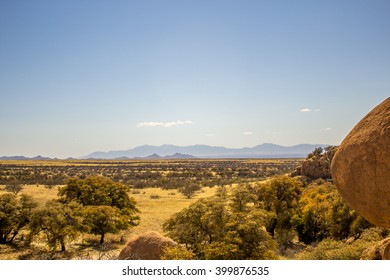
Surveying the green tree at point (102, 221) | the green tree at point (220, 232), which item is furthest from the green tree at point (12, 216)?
the green tree at point (220, 232)

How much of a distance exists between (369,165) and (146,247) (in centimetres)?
1001

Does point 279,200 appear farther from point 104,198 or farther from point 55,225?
point 55,225

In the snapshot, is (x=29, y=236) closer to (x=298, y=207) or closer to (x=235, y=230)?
(x=235, y=230)

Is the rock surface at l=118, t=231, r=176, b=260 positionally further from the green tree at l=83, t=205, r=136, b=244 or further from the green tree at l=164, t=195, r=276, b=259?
the green tree at l=83, t=205, r=136, b=244

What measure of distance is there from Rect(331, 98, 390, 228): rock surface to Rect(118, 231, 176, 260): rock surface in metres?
8.32

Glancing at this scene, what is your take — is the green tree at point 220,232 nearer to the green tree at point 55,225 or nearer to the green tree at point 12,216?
the green tree at point 55,225

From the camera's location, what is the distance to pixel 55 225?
714 inches

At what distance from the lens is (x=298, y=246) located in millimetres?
20688

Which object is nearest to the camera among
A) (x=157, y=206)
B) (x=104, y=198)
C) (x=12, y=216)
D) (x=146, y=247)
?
(x=146, y=247)

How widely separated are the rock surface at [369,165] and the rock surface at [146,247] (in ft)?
27.3

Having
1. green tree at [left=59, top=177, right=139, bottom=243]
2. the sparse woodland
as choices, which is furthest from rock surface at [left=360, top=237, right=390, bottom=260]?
green tree at [left=59, top=177, right=139, bottom=243]

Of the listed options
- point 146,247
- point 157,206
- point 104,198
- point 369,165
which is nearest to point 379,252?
point 369,165

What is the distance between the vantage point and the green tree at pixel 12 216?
63.5ft

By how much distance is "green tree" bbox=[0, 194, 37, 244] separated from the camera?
19359mm
